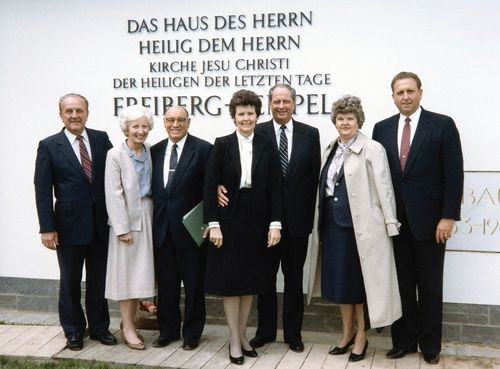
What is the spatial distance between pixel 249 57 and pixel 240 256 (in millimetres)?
1849

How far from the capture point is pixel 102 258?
15.0 ft

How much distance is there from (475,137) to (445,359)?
1.66 metres

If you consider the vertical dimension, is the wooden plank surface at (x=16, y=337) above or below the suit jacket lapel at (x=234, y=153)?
below

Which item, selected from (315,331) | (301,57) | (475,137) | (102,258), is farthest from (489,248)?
(102,258)

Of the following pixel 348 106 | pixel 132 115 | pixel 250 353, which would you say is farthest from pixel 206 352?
pixel 348 106

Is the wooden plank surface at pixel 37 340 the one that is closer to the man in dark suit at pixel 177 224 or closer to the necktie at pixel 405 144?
the man in dark suit at pixel 177 224

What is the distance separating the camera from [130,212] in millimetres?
4309

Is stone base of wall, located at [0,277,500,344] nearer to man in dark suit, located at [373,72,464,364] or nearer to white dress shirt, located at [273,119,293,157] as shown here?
man in dark suit, located at [373,72,464,364]

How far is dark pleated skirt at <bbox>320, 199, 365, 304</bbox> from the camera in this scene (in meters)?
4.12

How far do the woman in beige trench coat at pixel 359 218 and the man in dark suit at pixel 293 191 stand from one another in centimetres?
13

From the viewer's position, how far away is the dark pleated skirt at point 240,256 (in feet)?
13.4

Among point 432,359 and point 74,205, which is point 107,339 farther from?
point 432,359

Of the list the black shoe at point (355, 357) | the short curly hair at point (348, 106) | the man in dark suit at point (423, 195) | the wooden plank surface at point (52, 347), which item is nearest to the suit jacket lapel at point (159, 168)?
the short curly hair at point (348, 106)

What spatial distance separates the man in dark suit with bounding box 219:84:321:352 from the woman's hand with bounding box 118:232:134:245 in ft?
3.39
